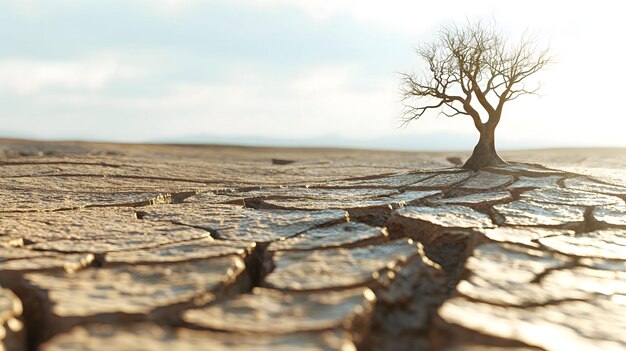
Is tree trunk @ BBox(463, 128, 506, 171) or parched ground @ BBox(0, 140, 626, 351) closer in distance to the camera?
parched ground @ BBox(0, 140, 626, 351)

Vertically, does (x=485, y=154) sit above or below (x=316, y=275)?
above

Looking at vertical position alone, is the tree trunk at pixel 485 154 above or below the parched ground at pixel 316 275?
above

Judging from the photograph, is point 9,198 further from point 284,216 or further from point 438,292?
point 438,292

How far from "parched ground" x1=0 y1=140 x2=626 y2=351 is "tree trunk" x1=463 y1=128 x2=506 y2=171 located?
161cm

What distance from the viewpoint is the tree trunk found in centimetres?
453

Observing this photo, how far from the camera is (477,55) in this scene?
15.3ft

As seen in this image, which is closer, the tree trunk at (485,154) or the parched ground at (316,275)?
the parched ground at (316,275)

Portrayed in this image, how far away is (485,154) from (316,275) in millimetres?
3447

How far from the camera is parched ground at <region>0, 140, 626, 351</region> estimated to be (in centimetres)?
115

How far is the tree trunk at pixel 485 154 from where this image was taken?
4.53 meters

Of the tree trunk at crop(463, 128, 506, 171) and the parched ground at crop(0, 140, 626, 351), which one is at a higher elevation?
the tree trunk at crop(463, 128, 506, 171)

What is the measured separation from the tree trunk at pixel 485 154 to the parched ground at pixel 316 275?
1613 mm

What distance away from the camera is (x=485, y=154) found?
4578 mm

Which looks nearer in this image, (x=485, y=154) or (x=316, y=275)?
(x=316, y=275)
